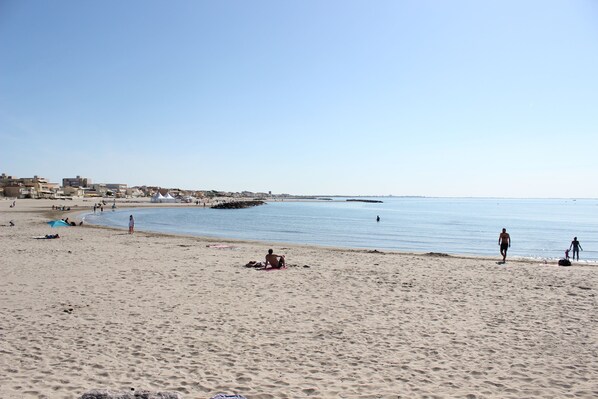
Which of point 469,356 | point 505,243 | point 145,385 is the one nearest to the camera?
point 145,385

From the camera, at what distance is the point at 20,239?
67.9ft

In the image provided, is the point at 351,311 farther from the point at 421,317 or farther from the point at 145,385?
the point at 145,385

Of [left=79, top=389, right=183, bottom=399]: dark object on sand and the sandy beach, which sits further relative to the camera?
the sandy beach

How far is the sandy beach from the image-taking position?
5.26m

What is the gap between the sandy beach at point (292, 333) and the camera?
5262 millimetres

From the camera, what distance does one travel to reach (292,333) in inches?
290

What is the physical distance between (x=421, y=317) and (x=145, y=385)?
18.5 ft

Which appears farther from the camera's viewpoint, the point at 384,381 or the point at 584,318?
the point at 584,318

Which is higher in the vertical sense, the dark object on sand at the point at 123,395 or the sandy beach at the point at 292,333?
the dark object on sand at the point at 123,395

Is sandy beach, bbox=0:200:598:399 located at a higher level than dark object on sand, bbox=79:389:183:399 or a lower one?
lower

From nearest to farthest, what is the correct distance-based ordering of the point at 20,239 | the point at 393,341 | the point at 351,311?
1. the point at 393,341
2. the point at 351,311
3. the point at 20,239

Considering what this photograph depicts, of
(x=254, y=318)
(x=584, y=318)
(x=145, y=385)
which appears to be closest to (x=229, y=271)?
(x=254, y=318)

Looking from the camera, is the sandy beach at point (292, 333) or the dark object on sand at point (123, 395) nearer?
the dark object on sand at point (123, 395)

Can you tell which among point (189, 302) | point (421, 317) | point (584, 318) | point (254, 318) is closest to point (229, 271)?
point (189, 302)
